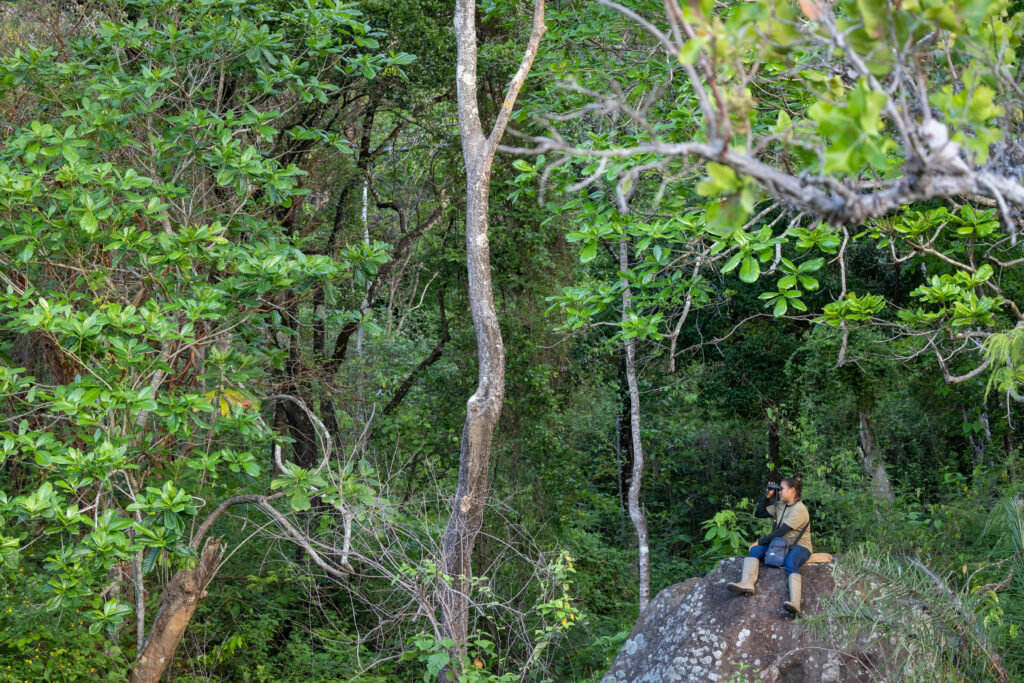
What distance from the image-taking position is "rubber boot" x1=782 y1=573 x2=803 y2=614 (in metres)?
5.75

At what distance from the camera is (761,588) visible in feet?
19.8

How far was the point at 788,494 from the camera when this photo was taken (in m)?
6.24

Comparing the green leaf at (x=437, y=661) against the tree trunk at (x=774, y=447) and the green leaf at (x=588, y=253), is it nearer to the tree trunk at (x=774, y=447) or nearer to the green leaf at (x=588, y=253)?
the green leaf at (x=588, y=253)

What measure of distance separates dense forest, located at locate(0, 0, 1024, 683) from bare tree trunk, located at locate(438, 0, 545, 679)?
30mm

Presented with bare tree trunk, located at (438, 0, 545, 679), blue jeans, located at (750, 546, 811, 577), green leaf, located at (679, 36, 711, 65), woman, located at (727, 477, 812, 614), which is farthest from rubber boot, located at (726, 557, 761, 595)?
green leaf, located at (679, 36, 711, 65)

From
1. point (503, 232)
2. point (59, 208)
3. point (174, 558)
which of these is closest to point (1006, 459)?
point (503, 232)

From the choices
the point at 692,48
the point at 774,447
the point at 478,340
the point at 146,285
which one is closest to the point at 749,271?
the point at 692,48

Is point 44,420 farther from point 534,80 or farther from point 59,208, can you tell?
point 534,80

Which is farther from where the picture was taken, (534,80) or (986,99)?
(534,80)

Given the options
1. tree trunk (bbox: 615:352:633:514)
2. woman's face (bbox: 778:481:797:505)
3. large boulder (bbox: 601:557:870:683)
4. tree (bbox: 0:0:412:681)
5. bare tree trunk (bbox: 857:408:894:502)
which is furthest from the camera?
tree trunk (bbox: 615:352:633:514)

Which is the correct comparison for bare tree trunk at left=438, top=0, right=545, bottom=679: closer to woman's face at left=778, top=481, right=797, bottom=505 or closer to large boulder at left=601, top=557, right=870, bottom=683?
large boulder at left=601, top=557, right=870, bottom=683

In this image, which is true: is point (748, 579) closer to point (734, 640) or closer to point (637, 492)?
point (734, 640)

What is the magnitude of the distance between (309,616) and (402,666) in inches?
49.9

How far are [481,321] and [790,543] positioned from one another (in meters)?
2.62
